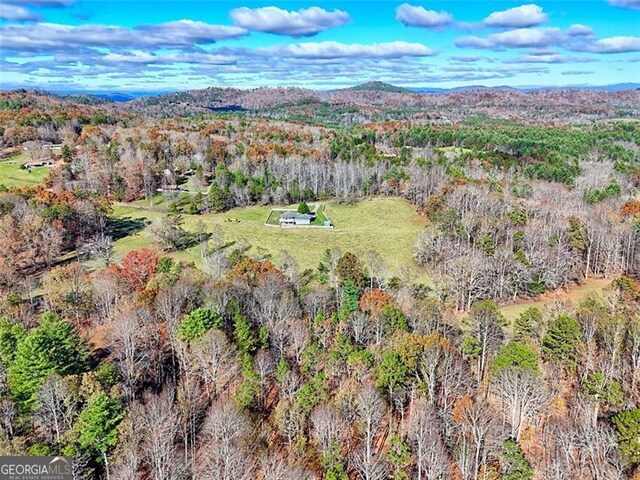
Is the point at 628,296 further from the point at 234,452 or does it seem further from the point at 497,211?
the point at 234,452

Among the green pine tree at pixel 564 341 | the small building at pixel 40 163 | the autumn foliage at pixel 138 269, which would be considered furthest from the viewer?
the small building at pixel 40 163

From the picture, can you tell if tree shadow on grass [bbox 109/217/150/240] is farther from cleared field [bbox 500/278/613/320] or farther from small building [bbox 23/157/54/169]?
cleared field [bbox 500/278/613/320]

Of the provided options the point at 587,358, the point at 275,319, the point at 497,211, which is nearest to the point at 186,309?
the point at 275,319

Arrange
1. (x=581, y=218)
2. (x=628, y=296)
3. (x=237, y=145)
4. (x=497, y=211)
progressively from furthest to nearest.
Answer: (x=237, y=145)
(x=497, y=211)
(x=581, y=218)
(x=628, y=296)

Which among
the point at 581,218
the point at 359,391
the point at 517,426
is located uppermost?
the point at 581,218

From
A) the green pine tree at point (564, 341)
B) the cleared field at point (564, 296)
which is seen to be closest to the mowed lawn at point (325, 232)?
the cleared field at point (564, 296)

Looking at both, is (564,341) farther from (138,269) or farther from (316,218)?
(316,218)

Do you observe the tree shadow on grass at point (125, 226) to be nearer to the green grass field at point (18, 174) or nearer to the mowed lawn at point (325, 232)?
the mowed lawn at point (325, 232)
